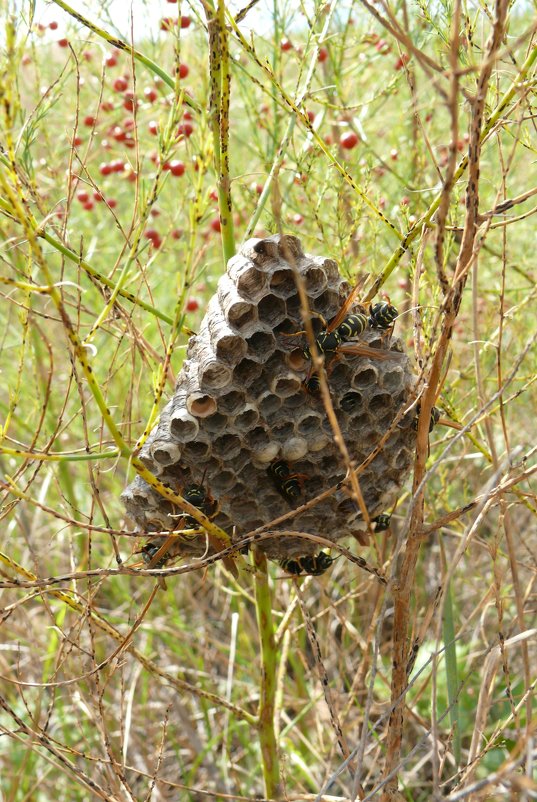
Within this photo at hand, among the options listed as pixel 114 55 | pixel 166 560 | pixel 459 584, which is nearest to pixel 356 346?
pixel 166 560

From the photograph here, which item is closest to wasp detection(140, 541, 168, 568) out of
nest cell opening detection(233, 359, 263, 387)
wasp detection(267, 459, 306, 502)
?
wasp detection(267, 459, 306, 502)

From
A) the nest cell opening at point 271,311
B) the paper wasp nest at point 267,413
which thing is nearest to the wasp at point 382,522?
the paper wasp nest at point 267,413

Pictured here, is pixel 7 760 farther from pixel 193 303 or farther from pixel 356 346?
pixel 356 346

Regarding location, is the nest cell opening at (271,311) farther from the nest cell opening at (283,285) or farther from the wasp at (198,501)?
the wasp at (198,501)

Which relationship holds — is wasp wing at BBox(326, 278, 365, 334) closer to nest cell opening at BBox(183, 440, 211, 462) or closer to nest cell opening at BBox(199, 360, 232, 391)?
nest cell opening at BBox(199, 360, 232, 391)

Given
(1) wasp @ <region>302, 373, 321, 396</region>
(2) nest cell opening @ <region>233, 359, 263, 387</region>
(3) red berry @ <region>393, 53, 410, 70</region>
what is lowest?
(1) wasp @ <region>302, 373, 321, 396</region>

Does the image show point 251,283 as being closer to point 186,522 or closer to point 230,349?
point 230,349

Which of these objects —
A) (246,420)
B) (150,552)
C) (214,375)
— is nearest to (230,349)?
(214,375)
